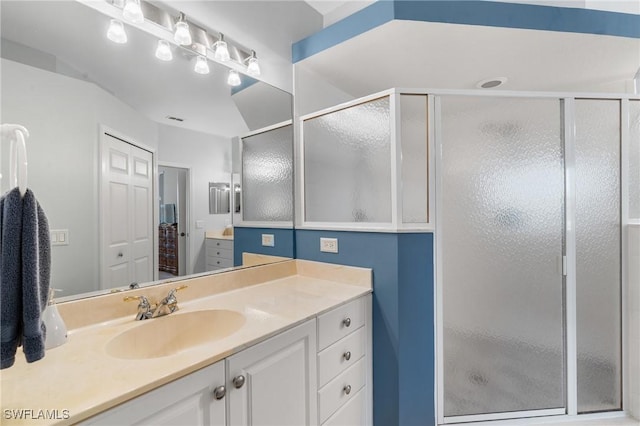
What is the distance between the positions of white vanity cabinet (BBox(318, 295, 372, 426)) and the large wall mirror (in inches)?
30.0

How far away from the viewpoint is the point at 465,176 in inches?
64.7

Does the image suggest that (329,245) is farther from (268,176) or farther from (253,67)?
(253,67)

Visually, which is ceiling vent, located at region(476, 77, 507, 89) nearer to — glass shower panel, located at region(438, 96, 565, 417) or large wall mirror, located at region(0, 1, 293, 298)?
glass shower panel, located at region(438, 96, 565, 417)

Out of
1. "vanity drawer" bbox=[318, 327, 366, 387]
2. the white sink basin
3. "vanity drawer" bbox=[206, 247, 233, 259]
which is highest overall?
"vanity drawer" bbox=[206, 247, 233, 259]

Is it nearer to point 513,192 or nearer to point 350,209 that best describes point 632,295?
point 513,192

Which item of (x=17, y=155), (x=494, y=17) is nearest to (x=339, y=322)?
(x=17, y=155)

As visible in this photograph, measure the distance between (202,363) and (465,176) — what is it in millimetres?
1562

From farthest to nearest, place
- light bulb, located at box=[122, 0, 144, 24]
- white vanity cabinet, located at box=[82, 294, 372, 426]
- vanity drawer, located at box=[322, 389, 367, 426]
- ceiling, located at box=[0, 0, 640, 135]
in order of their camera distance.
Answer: vanity drawer, located at box=[322, 389, 367, 426]
light bulb, located at box=[122, 0, 144, 24]
ceiling, located at box=[0, 0, 640, 135]
white vanity cabinet, located at box=[82, 294, 372, 426]

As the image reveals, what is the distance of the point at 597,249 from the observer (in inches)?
66.4

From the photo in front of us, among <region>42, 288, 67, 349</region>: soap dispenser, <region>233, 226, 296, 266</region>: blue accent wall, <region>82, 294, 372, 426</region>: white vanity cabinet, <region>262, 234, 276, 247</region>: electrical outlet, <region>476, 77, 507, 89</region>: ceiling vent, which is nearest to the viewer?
<region>82, 294, 372, 426</region>: white vanity cabinet

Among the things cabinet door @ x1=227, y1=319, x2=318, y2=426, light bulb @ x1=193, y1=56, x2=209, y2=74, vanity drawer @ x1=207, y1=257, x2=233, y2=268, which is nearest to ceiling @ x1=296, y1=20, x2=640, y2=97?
light bulb @ x1=193, y1=56, x2=209, y2=74

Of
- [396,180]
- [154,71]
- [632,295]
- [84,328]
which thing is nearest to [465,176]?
[396,180]

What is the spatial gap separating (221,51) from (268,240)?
1.15m

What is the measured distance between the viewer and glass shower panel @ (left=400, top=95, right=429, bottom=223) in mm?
1613
